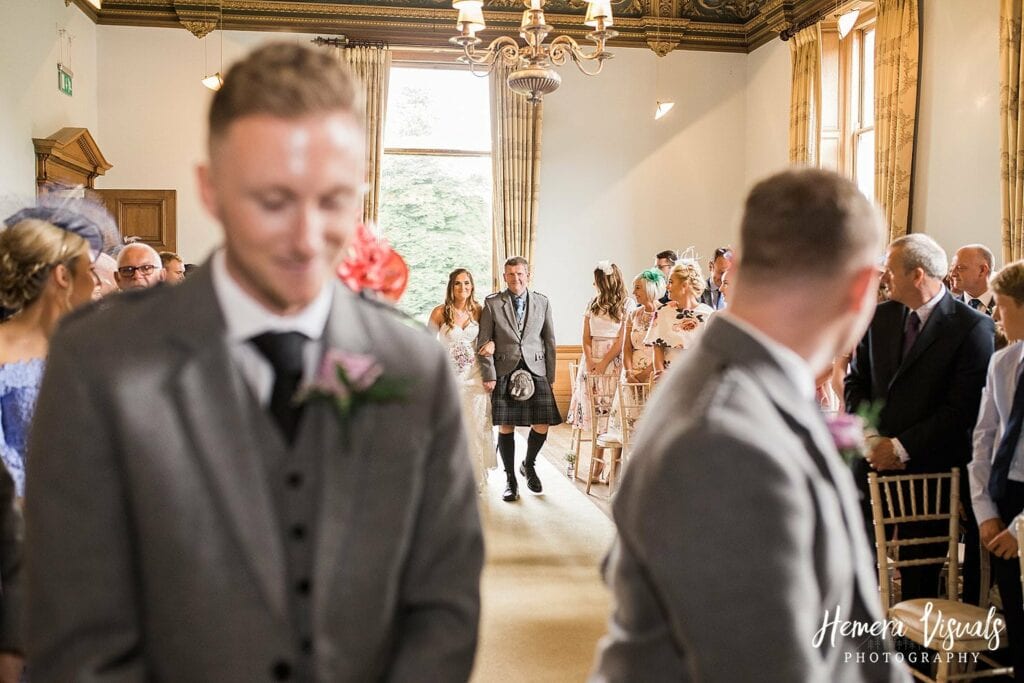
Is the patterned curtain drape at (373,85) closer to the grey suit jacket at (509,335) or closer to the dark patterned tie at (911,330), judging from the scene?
the grey suit jacket at (509,335)

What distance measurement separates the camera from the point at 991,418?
340 cm

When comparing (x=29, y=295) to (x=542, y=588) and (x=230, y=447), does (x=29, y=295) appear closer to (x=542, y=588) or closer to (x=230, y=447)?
(x=230, y=447)

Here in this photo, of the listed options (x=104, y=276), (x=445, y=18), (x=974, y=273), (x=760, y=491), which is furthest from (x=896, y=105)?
(x=760, y=491)

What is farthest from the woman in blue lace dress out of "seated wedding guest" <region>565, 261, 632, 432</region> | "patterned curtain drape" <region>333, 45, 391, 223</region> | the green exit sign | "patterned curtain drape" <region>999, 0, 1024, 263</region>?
"patterned curtain drape" <region>333, 45, 391, 223</region>

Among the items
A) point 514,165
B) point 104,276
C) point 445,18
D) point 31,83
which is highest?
point 445,18

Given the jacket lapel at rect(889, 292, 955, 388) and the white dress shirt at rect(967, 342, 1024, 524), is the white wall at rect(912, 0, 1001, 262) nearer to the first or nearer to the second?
Result: the jacket lapel at rect(889, 292, 955, 388)

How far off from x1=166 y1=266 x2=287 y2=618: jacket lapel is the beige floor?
110 inches

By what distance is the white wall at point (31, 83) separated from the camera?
24.6 feet

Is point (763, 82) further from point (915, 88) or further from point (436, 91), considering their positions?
point (436, 91)

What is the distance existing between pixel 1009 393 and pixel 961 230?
4.45 meters

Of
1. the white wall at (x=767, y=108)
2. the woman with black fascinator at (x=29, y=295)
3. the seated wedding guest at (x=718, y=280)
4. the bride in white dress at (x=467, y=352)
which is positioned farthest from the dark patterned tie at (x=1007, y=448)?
the white wall at (x=767, y=108)

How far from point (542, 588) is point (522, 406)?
2.20 m

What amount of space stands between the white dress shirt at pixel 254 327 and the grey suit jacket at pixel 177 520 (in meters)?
0.02

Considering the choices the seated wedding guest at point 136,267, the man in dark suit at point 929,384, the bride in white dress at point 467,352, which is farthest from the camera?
the bride in white dress at point 467,352
